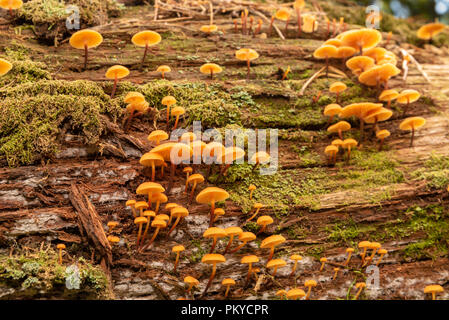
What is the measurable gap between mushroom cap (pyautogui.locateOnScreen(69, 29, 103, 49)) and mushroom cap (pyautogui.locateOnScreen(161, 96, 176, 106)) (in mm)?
1219

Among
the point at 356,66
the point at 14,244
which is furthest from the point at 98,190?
the point at 356,66

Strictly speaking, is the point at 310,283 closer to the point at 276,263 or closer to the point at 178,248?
the point at 276,263

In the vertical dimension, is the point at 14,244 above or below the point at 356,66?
below

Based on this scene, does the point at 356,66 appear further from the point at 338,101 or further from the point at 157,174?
the point at 157,174

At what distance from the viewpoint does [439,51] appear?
24.1 ft

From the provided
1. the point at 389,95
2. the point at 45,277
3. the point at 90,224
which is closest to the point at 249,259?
the point at 90,224

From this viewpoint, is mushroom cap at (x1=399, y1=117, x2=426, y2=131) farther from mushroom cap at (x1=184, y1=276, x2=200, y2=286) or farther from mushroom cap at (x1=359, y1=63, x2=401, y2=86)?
mushroom cap at (x1=184, y1=276, x2=200, y2=286)

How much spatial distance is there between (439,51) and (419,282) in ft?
18.0

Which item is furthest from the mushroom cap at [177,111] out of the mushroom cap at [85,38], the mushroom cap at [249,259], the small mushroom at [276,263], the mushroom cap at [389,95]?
the mushroom cap at [389,95]

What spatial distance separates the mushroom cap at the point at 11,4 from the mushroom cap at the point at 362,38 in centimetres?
491

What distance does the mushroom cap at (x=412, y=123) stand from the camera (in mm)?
4958

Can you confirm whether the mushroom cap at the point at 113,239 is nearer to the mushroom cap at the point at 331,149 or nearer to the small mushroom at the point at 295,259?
the small mushroom at the point at 295,259

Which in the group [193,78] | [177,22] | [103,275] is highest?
[177,22]

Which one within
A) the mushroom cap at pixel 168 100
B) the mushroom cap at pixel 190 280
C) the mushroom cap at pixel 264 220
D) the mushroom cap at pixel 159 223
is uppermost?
the mushroom cap at pixel 168 100
